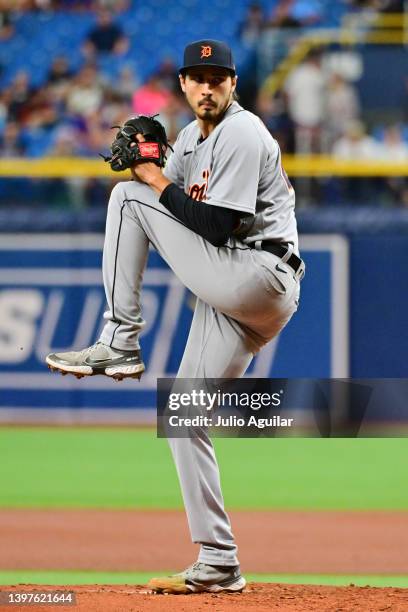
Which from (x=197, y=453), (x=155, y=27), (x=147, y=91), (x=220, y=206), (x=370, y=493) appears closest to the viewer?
(x=220, y=206)

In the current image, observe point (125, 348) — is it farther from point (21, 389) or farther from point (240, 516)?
point (21, 389)

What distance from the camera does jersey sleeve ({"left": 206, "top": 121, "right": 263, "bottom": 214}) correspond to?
400 centimetres

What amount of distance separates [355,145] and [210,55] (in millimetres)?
7765

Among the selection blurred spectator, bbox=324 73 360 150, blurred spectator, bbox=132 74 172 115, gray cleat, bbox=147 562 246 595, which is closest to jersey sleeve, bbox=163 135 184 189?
gray cleat, bbox=147 562 246 595

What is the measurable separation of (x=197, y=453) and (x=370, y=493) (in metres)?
3.83

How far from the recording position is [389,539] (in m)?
6.39

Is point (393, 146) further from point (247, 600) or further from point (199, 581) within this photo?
point (247, 600)

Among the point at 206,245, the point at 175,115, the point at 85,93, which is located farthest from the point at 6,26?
the point at 206,245

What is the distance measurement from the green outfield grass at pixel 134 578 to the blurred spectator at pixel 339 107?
259 inches

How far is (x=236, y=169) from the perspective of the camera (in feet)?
13.2

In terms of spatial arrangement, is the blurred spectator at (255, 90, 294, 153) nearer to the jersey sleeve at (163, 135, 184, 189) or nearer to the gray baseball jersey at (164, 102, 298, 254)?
the jersey sleeve at (163, 135, 184, 189)

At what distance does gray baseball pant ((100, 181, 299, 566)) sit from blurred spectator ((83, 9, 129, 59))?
390 inches

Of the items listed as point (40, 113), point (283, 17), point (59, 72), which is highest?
point (283, 17)

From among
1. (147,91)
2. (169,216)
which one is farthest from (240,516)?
(147,91)
